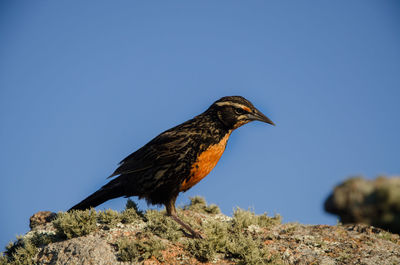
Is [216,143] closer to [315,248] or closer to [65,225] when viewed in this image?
[315,248]

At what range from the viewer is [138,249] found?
5973mm

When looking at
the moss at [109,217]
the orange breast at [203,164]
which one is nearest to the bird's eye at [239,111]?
the orange breast at [203,164]

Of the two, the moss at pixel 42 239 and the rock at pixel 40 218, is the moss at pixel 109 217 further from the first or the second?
the rock at pixel 40 218

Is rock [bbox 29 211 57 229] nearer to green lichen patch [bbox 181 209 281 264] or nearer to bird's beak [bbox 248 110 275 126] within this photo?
green lichen patch [bbox 181 209 281 264]

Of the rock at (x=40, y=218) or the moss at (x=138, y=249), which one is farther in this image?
the rock at (x=40, y=218)

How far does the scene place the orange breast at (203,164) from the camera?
688 cm

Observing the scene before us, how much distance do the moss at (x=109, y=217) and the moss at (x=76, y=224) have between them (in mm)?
144

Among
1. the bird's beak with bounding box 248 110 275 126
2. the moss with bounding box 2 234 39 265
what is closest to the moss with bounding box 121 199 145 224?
the moss with bounding box 2 234 39 265

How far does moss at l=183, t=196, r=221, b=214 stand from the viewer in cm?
880

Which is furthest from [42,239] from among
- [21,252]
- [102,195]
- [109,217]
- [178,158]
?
[178,158]

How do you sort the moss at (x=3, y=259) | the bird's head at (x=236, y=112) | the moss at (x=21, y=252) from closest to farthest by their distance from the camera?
the moss at (x=21, y=252) → the moss at (x=3, y=259) → the bird's head at (x=236, y=112)

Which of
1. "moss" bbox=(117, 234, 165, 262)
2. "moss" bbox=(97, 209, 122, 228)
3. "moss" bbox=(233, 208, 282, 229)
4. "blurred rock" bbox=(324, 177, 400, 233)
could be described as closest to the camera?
"moss" bbox=(117, 234, 165, 262)

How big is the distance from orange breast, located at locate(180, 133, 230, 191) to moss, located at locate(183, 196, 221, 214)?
1.86m

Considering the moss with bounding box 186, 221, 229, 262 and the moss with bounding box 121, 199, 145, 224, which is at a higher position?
the moss with bounding box 121, 199, 145, 224
